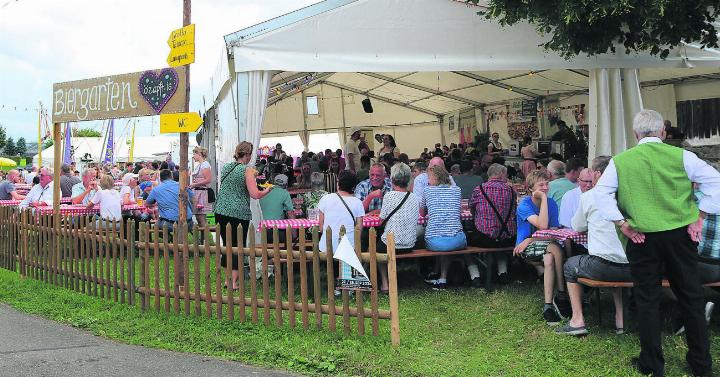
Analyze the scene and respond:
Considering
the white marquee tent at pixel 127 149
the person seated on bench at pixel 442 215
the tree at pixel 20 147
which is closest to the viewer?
the person seated on bench at pixel 442 215

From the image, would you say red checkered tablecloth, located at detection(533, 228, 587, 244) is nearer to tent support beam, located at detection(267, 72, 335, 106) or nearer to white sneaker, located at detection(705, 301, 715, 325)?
white sneaker, located at detection(705, 301, 715, 325)

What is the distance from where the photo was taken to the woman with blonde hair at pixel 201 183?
12.1m

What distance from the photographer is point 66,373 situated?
5266mm

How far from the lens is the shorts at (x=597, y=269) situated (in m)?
5.40

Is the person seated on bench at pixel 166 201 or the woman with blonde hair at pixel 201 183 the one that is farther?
the woman with blonde hair at pixel 201 183

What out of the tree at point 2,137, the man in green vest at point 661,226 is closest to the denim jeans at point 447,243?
the man in green vest at point 661,226

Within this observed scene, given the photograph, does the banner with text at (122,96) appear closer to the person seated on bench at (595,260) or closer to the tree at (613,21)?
the tree at (613,21)

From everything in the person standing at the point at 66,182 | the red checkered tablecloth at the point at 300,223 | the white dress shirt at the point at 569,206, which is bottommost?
the red checkered tablecloth at the point at 300,223

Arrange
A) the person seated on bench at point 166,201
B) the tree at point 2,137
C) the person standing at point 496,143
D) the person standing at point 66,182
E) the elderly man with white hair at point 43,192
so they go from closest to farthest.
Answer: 1. the person seated on bench at point 166,201
2. the elderly man with white hair at point 43,192
3. the person standing at point 66,182
4. the person standing at point 496,143
5. the tree at point 2,137

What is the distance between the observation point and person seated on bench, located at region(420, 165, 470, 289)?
763 centimetres

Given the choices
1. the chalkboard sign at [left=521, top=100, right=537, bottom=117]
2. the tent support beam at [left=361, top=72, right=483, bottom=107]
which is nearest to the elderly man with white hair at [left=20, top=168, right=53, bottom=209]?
the tent support beam at [left=361, top=72, right=483, bottom=107]

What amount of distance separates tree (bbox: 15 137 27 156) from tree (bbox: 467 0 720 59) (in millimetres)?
97939

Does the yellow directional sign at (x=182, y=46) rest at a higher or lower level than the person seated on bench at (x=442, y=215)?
higher

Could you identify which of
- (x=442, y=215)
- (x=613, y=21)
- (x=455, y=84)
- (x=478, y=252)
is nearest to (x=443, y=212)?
(x=442, y=215)
